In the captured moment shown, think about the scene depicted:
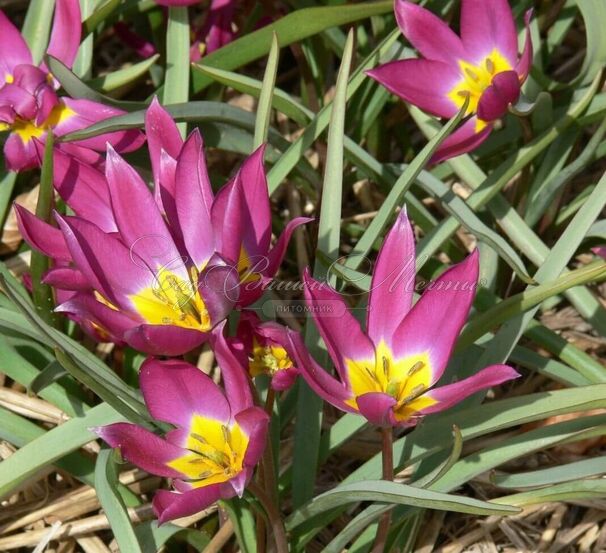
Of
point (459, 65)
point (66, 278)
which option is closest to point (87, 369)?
point (66, 278)

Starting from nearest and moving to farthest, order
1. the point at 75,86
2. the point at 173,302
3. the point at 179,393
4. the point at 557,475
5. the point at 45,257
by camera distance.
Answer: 1. the point at 179,393
2. the point at 173,302
3. the point at 557,475
4. the point at 45,257
5. the point at 75,86

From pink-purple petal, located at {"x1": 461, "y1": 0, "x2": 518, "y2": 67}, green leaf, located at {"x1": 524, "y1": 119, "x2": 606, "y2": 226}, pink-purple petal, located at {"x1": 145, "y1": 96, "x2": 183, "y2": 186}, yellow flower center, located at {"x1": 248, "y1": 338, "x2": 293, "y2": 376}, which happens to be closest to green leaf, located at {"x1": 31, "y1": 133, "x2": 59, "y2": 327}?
Answer: pink-purple petal, located at {"x1": 145, "y1": 96, "x2": 183, "y2": 186}

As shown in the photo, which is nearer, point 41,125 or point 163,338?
point 163,338

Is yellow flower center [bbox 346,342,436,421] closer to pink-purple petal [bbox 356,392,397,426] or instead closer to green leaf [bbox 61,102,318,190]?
pink-purple petal [bbox 356,392,397,426]

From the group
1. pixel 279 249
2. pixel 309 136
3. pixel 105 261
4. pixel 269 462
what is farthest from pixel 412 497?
pixel 309 136

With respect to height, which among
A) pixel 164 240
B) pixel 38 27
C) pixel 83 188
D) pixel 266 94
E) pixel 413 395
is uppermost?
pixel 38 27

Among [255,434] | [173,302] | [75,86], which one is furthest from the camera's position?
[75,86]

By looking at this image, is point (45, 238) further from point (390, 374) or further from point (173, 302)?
point (390, 374)

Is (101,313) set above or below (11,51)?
below
